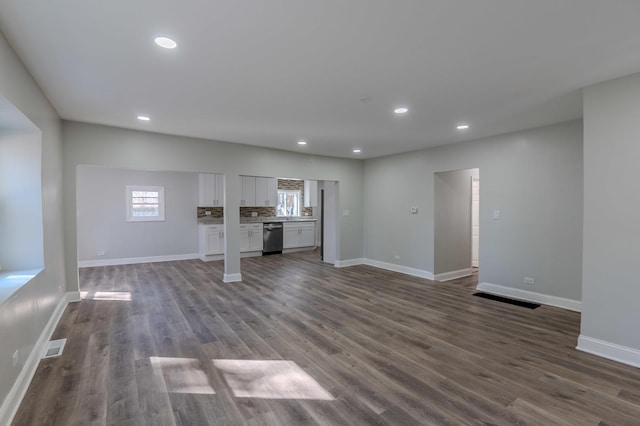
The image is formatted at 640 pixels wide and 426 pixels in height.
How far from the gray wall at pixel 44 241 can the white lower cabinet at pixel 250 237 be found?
14.4 feet

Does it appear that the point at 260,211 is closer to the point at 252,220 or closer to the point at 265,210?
the point at 265,210

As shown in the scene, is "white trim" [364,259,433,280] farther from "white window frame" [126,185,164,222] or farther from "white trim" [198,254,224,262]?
"white window frame" [126,185,164,222]

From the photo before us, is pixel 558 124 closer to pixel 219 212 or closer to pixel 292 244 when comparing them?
pixel 292 244

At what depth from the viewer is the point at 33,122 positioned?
277cm

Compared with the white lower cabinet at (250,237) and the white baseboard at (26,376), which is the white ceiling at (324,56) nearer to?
the white baseboard at (26,376)

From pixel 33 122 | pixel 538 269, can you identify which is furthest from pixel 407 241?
pixel 33 122

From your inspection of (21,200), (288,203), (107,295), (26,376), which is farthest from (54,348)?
(288,203)

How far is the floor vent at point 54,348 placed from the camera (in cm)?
290

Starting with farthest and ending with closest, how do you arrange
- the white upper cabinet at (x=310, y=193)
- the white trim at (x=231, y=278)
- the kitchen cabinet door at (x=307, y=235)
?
the white upper cabinet at (x=310, y=193), the kitchen cabinet door at (x=307, y=235), the white trim at (x=231, y=278)

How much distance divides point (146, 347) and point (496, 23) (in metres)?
3.97

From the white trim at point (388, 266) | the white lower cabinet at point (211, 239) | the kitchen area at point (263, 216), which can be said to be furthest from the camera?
the kitchen area at point (263, 216)

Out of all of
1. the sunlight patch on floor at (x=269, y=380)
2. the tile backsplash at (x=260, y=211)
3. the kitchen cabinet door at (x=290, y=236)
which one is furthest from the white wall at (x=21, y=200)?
the kitchen cabinet door at (x=290, y=236)

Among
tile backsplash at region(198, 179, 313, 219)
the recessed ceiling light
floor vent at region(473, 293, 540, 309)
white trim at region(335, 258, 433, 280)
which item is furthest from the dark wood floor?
tile backsplash at region(198, 179, 313, 219)

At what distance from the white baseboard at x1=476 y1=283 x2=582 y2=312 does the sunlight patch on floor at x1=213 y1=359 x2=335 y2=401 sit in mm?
3832
